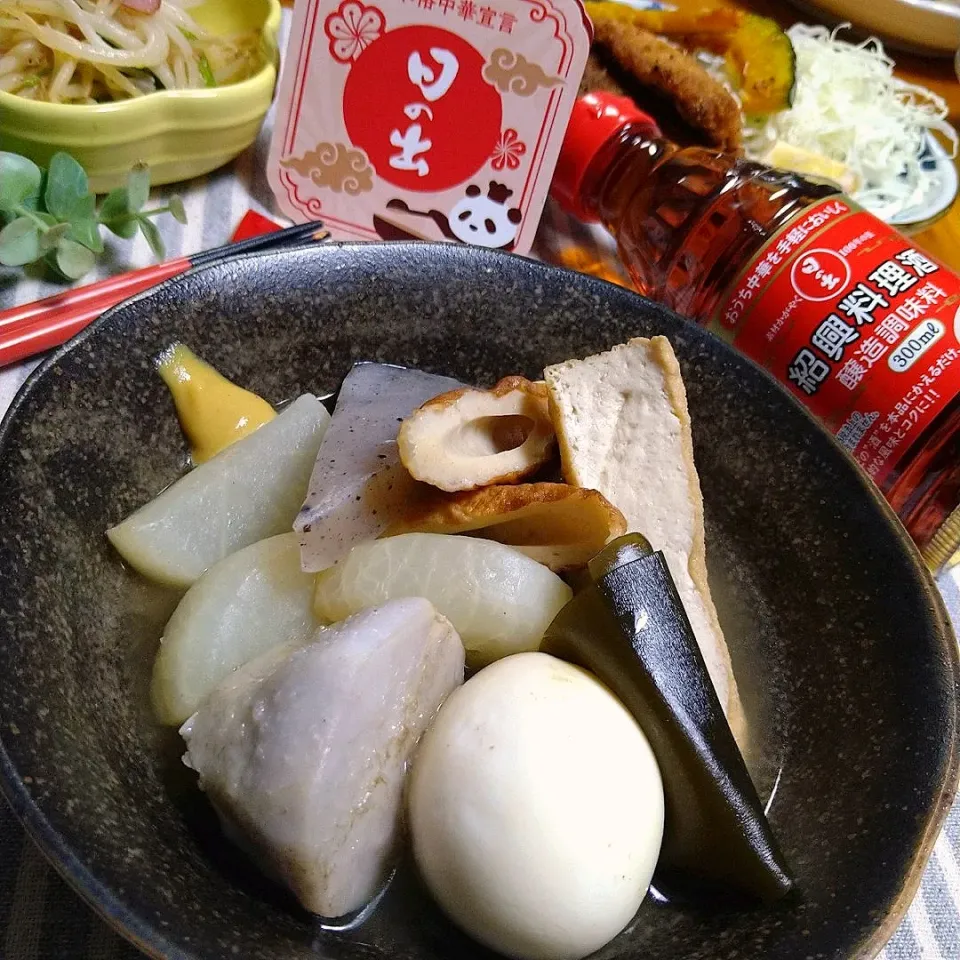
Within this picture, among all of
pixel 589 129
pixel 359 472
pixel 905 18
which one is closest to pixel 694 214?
pixel 589 129

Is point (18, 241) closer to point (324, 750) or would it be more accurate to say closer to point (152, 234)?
point (152, 234)

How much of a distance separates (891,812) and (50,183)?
1.39 metres

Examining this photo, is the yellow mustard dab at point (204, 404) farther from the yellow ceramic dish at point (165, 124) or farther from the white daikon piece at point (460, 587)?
the yellow ceramic dish at point (165, 124)

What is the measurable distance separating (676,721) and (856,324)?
729 millimetres

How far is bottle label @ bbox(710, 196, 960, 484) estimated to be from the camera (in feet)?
3.94

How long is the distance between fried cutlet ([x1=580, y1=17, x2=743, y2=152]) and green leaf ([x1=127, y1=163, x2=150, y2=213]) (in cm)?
84

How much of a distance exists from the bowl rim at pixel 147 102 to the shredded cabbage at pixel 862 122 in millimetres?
1062

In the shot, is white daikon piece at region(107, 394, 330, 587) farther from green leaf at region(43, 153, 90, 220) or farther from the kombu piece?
green leaf at region(43, 153, 90, 220)

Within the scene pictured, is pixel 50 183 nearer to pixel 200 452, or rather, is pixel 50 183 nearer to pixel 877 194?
pixel 200 452

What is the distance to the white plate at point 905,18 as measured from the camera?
2346 mm

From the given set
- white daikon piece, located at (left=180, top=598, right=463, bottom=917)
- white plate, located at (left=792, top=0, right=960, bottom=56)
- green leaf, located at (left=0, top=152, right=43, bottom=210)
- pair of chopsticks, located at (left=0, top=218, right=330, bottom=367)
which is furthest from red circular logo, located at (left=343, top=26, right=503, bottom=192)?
white plate, located at (left=792, top=0, right=960, bottom=56)

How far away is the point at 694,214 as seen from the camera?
144cm

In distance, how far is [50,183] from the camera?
4.26ft

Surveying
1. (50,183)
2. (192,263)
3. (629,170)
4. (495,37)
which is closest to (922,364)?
(629,170)
